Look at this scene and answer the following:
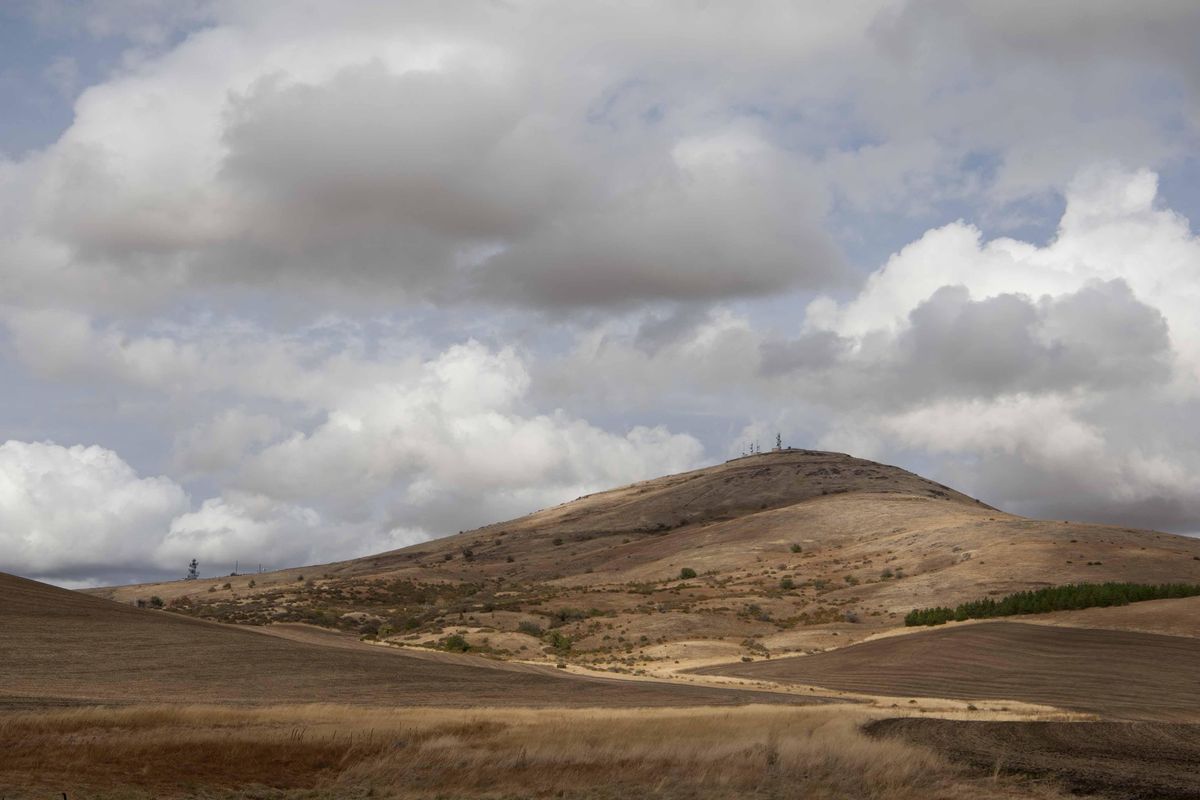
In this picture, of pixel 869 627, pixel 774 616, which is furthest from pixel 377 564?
pixel 869 627

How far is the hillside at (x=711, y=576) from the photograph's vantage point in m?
80.9

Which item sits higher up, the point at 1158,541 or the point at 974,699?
the point at 1158,541

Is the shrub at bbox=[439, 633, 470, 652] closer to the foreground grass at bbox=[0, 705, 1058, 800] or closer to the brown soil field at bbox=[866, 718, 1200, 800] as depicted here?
the brown soil field at bbox=[866, 718, 1200, 800]

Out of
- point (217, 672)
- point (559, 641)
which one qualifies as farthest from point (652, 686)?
point (559, 641)

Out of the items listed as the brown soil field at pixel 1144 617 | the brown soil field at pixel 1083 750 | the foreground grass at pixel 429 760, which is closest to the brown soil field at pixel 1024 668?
the brown soil field at pixel 1144 617

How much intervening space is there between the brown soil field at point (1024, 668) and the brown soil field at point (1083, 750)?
9.23 meters

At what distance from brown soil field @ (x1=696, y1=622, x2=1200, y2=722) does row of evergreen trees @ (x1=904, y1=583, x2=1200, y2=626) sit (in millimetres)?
7731

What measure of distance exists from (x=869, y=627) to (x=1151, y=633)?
2114 cm

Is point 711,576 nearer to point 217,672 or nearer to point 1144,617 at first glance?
point 1144,617

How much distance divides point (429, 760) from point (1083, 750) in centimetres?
1629

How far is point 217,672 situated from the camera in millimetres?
39188

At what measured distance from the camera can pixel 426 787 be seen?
20859 millimetres

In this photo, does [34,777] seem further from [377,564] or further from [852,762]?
[377,564]

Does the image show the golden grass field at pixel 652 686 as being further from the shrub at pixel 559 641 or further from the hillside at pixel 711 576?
the hillside at pixel 711 576
